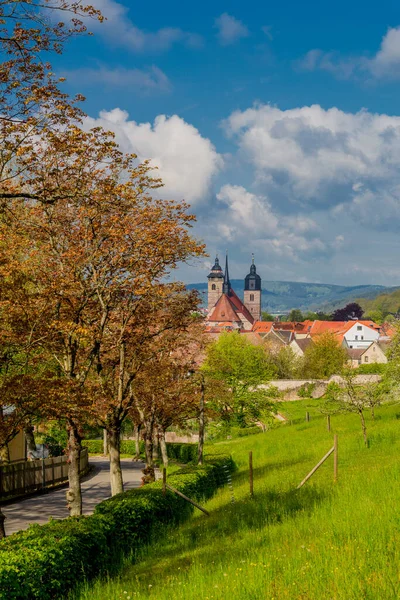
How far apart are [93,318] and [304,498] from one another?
938 centimetres

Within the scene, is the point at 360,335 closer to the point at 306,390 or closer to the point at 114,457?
the point at 306,390

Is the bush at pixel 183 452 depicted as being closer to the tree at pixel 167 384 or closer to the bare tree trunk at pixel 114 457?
the tree at pixel 167 384

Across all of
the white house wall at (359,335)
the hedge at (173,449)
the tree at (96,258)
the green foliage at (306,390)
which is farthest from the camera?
the white house wall at (359,335)

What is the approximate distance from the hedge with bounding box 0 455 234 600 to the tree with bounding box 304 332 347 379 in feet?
268

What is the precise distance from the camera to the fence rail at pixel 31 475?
28281 mm

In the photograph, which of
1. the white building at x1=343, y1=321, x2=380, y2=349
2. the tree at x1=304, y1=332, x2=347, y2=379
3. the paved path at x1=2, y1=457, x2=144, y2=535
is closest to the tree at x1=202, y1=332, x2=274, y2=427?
the paved path at x1=2, y1=457, x2=144, y2=535

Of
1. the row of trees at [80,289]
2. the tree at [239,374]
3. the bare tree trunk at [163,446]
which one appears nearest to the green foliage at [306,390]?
the tree at [239,374]

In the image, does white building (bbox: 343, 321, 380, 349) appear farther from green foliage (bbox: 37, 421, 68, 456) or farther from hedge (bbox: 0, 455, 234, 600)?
hedge (bbox: 0, 455, 234, 600)

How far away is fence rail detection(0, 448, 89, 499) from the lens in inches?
1113

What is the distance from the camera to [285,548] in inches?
408

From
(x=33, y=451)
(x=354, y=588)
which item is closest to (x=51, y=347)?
(x=354, y=588)

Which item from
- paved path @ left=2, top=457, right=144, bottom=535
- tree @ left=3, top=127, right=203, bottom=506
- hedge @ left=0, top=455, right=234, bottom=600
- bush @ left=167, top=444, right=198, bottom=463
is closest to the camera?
hedge @ left=0, top=455, right=234, bottom=600

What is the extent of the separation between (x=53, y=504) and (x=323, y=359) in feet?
245

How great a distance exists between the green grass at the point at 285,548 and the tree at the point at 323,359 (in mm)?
78444
